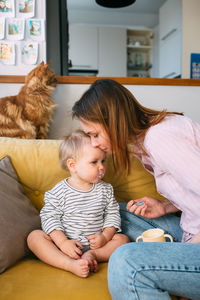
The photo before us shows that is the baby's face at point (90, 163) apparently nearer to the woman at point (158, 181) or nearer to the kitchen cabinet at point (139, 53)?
the woman at point (158, 181)

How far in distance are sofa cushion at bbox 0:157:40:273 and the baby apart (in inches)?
1.7

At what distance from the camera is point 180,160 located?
0.98 m

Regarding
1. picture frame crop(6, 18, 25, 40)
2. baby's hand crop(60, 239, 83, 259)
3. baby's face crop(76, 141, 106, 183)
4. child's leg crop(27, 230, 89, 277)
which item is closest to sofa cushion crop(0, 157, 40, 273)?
child's leg crop(27, 230, 89, 277)

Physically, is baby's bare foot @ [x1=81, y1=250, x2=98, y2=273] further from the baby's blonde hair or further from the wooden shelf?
the wooden shelf

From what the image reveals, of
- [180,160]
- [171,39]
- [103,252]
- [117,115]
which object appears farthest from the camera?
[171,39]

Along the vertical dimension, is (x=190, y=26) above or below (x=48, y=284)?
above

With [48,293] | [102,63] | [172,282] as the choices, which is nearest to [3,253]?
[48,293]

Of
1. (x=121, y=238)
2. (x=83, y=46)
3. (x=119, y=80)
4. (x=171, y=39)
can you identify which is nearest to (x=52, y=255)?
(x=121, y=238)

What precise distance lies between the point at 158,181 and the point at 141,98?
0.96 meters

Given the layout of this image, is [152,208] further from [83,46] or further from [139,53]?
[139,53]

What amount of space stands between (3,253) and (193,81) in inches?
61.6

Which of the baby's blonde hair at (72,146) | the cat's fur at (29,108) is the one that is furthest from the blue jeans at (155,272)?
the cat's fur at (29,108)

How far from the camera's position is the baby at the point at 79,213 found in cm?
118

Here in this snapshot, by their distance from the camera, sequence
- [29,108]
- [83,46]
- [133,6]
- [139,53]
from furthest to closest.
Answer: [139,53] < [83,46] < [133,6] < [29,108]
